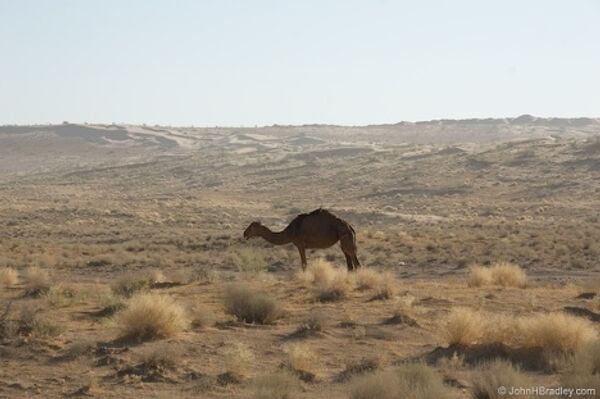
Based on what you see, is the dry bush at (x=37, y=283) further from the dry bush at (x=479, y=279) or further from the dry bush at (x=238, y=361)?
the dry bush at (x=479, y=279)

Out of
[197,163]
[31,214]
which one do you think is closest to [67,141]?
[197,163]

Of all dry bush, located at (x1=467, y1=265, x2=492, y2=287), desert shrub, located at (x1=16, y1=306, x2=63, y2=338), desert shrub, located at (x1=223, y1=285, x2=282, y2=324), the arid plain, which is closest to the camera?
the arid plain

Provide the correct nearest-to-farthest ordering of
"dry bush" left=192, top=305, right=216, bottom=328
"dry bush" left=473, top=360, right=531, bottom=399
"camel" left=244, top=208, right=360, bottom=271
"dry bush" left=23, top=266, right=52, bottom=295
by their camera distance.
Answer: "dry bush" left=473, top=360, right=531, bottom=399 → "dry bush" left=192, top=305, right=216, bottom=328 → "dry bush" left=23, top=266, right=52, bottom=295 → "camel" left=244, top=208, right=360, bottom=271

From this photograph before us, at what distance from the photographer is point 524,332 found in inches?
444

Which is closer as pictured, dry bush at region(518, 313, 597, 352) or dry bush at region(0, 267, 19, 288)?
dry bush at region(518, 313, 597, 352)

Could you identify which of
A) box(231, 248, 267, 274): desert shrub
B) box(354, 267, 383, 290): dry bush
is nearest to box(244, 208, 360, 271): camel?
box(354, 267, 383, 290): dry bush

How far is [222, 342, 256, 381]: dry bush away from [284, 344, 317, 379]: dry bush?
1.66 ft

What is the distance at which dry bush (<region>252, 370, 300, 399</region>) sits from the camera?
29.1 feet

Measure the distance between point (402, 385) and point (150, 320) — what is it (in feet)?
14.7

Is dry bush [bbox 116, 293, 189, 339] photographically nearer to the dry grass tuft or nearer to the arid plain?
the arid plain

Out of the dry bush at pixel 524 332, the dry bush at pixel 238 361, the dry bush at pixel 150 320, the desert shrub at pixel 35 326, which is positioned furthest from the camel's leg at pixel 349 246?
the desert shrub at pixel 35 326

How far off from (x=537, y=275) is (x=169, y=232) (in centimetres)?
2372

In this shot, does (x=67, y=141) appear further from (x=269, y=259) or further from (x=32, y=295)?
(x=32, y=295)

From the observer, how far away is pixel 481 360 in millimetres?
10766
